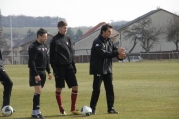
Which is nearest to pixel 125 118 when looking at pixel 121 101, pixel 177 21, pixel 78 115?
pixel 78 115

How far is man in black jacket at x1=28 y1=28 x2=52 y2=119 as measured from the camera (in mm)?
11461

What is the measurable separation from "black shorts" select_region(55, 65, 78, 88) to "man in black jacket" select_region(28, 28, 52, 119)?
378 mm

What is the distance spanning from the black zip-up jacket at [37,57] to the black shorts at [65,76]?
0.38m

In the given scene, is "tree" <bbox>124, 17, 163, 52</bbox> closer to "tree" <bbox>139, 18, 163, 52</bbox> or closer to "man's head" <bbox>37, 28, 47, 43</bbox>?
"tree" <bbox>139, 18, 163, 52</bbox>

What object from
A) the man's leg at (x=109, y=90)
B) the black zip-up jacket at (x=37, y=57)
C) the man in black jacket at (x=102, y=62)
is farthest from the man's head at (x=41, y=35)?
the man's leg at (x=109, y=90)

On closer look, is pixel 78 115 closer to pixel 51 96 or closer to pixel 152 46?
pixel 51 96

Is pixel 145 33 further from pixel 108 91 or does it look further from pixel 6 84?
pixel 6 84

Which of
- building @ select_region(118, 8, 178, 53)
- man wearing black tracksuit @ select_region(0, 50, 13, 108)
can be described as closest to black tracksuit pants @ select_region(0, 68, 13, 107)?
man wearing black tracksuit @ select_region(0, 50, 13, 108)

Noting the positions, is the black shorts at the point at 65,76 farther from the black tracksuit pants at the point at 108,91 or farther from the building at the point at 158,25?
the building at the point at 158,25

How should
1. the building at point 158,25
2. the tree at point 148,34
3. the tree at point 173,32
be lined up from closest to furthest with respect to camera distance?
the tree at point 173,32, the tree at point 148,34, the building at point 158,25

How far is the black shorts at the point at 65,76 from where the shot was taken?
11961 mm

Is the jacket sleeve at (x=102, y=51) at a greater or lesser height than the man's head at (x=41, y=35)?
lesser

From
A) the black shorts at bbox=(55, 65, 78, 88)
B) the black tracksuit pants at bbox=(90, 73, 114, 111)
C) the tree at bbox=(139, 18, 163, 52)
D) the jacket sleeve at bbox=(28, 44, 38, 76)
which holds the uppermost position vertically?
the tree at bbox=(139, 18, 163, 52)

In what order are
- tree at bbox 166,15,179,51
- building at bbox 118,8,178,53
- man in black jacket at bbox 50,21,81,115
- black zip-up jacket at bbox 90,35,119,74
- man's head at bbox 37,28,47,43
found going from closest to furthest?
man's head at bbox 37,28,47,43, black zip-up jacket at bbox 90,35,119,74, man in black jacket at bbox 50,21,81,115, tree at bbox 166,15,179,51, building at bbox 118,8,178,53
